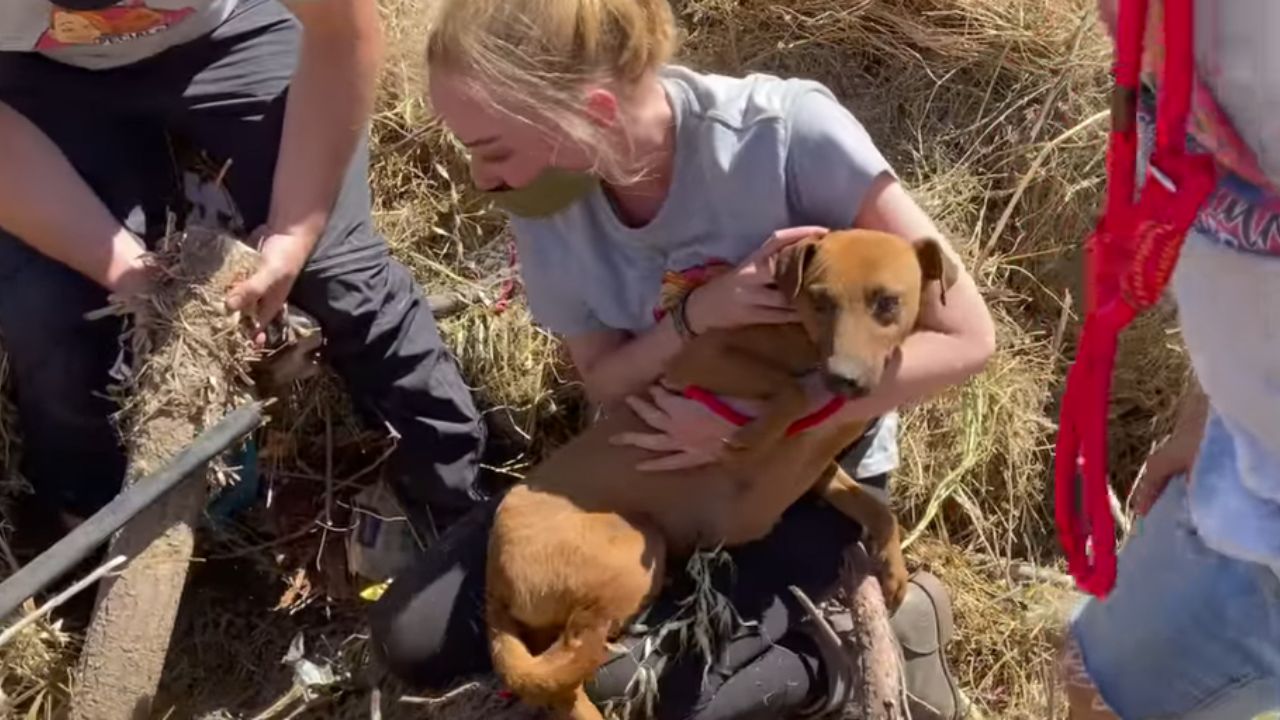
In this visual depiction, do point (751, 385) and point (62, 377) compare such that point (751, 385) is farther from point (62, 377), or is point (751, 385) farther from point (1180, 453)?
point (62, 377)

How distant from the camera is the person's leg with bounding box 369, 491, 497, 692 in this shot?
8.35ft

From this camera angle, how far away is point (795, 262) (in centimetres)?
212

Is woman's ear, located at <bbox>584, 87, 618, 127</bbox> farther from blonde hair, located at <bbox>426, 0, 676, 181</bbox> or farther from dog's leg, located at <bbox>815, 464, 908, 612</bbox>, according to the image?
dog's leg, located at <bbox>815, 464, 908, 612</bbox>

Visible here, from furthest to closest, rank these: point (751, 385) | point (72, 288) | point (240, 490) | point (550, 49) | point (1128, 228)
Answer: point (240, 490) < point (72, 288) < point (751, 385) < point (550, 49) < point (1128, 228)

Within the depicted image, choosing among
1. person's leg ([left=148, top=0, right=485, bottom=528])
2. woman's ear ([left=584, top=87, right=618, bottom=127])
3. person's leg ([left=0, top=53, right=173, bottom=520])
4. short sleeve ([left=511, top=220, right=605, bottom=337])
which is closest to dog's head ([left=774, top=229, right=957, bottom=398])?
woman's ear ([left=584, top=87, right=618, bottom=127])

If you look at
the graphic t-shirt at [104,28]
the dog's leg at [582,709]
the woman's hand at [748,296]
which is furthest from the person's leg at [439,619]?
the graphic t-shirt at [104,28]

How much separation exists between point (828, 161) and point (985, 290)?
1.22m

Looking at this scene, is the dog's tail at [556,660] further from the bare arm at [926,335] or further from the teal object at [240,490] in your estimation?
the teal object at [240,490]

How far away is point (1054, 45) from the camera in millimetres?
3461

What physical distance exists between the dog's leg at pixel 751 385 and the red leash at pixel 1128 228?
0.72 metres

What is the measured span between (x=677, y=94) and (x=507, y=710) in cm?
118

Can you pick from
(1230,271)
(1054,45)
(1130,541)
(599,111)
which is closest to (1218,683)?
(1130,541)

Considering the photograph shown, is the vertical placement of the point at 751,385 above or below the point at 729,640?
above

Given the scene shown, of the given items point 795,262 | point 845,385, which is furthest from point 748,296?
point 845,385
